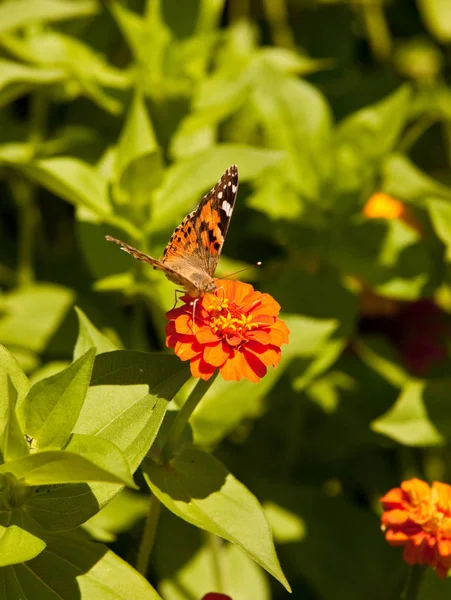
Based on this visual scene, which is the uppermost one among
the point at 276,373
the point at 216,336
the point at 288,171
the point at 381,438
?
the point at 216,336

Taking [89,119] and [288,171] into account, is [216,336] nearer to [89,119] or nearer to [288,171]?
[288,171]

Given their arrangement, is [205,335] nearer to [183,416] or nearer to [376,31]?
[183,416]

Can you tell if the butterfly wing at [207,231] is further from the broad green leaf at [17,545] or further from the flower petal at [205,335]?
the broad green leaf at [17,545]

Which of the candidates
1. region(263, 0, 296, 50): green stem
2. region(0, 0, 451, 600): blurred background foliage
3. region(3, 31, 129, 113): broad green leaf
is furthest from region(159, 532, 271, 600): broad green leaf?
region(263, 0, 296, 50): green stem

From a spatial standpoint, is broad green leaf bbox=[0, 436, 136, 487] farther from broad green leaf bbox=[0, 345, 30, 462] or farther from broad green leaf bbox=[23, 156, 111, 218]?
broad green leaf bbox=[23, 156, 111, 218]

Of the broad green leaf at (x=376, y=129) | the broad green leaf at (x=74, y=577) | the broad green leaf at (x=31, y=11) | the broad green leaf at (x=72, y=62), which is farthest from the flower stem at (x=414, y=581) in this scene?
the broad green leaf at (x=31, y=11)

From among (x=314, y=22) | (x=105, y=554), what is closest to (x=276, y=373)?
(x=105, y=554)
